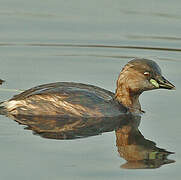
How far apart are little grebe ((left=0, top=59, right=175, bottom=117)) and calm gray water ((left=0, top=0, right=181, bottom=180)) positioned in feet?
1.29

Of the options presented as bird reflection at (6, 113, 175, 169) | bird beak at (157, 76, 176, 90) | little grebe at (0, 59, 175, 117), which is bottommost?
bird reflection at (6, 113, 175, 169)

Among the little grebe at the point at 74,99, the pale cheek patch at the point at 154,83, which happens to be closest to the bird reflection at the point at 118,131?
the little grebe at the point at 74,99

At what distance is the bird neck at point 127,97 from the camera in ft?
40.5

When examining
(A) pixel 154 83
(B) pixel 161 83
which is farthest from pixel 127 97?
(B) pixel 161 83

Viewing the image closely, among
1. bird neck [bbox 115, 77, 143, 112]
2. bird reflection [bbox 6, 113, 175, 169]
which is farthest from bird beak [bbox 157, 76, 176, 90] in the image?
bird reflection [bbox 6, 113, 175, 169]

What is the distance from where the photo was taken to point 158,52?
1522cm

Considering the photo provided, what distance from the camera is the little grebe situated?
11898 mm

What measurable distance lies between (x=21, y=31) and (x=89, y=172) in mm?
6597

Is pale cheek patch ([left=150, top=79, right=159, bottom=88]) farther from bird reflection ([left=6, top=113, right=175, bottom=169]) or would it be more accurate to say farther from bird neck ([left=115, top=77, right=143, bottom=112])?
bird reflection ([left=6, top=113, right=175, bottom=169])

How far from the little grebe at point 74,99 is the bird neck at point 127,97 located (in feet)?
0.47

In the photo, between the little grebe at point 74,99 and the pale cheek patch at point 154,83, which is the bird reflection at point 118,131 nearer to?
the little grebe at point 74,99

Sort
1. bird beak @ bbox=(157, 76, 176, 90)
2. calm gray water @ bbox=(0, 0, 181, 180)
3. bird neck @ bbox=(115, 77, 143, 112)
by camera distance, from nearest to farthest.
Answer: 1. calm gray water @ bbox=(0, 0, 181, 180)
2. bird beak @ bbox=(157, 76, 176, 90)
3. bird neck @ bbox=(115, 77, 143, 112)

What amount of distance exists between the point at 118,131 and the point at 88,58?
3.36 m

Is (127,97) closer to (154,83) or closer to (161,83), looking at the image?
(154,83)
